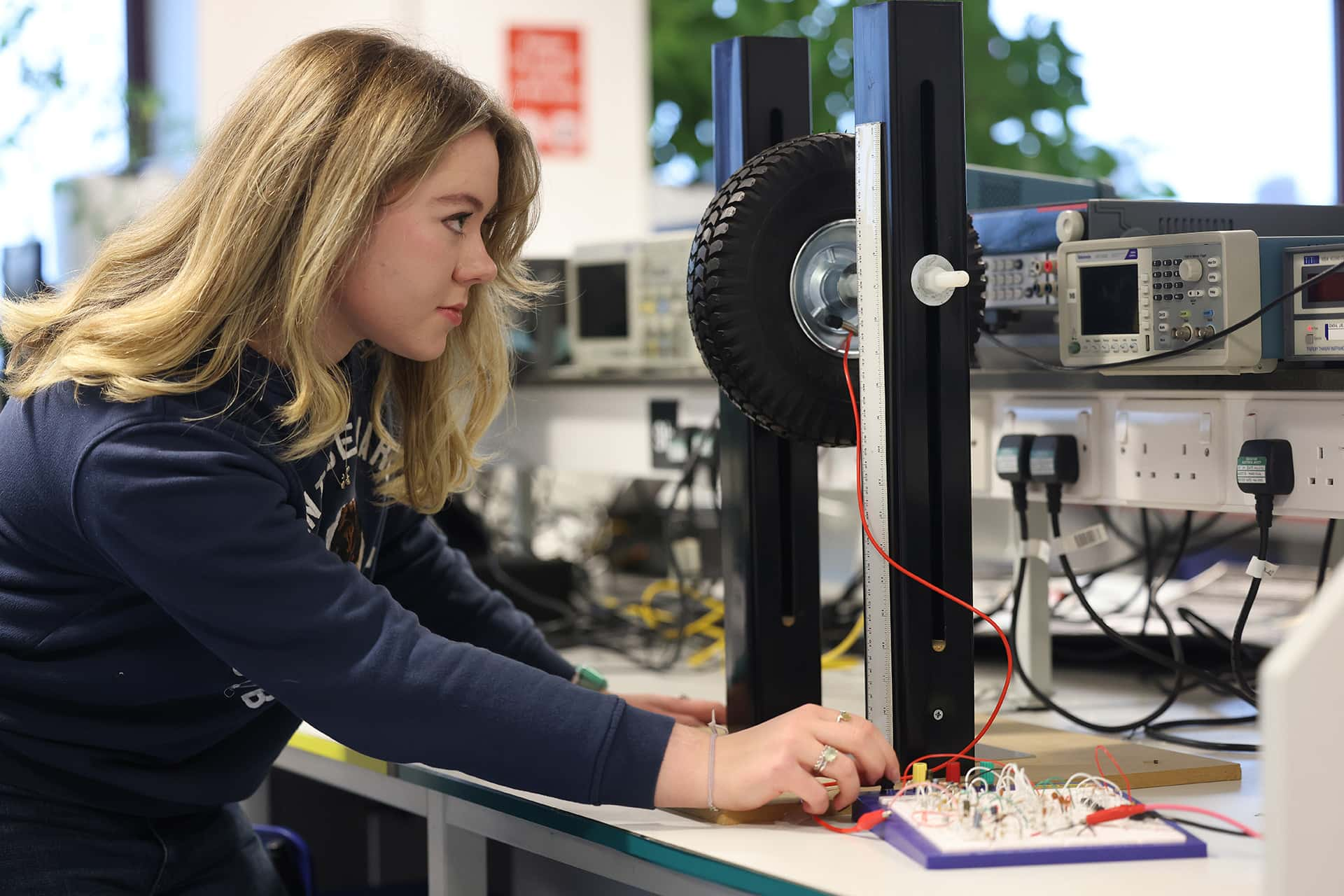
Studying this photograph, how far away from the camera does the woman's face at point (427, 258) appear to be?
3.81 feet

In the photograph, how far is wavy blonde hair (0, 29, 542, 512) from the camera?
43.5 inches

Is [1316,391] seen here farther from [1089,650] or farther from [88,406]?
[88,406]

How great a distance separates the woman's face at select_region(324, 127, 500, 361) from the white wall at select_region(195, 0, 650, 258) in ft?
8.16

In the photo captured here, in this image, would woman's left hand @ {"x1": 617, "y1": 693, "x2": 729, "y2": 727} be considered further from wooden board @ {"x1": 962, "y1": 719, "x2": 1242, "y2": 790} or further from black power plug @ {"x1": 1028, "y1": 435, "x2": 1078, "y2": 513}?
black power plug @ {"x1": 1028, "y1": 435, "x2": 1078, "y2": 513}

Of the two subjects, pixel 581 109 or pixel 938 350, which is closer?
pixel 938 350

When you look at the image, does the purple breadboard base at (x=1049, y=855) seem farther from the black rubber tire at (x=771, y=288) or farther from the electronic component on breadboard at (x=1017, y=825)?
the black rubber tire at (x=771, y=288)

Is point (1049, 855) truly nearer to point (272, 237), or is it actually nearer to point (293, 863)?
point (272, 237)

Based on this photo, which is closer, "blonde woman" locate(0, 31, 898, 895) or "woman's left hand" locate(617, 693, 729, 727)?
Answer: "blonde woman" locate(0, 31, 898, 895)

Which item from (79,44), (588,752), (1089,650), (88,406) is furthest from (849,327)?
(79,44)

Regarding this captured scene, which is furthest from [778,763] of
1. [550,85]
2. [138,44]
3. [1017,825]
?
[138,44]

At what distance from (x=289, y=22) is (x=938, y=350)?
3.02m

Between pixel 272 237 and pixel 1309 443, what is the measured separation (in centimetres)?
96

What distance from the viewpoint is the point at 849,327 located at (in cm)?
124

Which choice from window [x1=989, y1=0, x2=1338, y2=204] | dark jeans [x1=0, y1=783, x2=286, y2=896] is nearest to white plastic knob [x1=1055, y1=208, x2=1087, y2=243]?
dark jeans [x1=0, y1=783, x2=286, y2=896]
